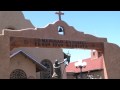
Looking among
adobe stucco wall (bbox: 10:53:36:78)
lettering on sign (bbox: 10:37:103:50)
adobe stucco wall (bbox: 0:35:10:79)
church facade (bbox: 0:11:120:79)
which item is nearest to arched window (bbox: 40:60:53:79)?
church facade (bbox: 0:11:120:79)

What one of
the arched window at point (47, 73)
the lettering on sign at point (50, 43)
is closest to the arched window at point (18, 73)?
the lettering on sign at point (50, 43)

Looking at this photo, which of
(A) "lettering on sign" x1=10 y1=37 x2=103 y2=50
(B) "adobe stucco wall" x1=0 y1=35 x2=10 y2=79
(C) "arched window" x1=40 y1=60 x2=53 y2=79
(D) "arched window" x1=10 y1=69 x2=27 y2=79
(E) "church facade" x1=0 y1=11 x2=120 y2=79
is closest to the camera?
(B) "adobe stucco wall" x1=0 y1=35 x2=10 y2=79

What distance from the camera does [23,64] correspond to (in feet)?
69.4

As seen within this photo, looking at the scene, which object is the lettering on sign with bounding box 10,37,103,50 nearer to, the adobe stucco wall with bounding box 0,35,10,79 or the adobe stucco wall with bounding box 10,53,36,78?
the adobe stucco wall with bounding box 0,35,10,79

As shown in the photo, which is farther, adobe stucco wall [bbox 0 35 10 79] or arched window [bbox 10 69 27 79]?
arched window [bbox 10 69 27 79]

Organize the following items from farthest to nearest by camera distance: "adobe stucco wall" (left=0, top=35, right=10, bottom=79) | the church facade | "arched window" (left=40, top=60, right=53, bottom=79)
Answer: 1. "arched window" (left=40, top=60, right=53, bottom=79)
2. the church facade
3. "adobe stucco wall" (left=0, top=35, right=10, bottom=79)

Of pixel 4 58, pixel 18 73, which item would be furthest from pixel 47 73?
pixel 4 58

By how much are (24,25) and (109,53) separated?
Result: 7778mm

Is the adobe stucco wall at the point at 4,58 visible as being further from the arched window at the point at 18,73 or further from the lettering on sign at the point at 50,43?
the arched window at the point at 18,73

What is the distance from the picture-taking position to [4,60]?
1795 cm

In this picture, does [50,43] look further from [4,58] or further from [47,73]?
[47,73]

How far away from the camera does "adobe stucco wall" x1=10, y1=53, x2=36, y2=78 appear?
2083cm
